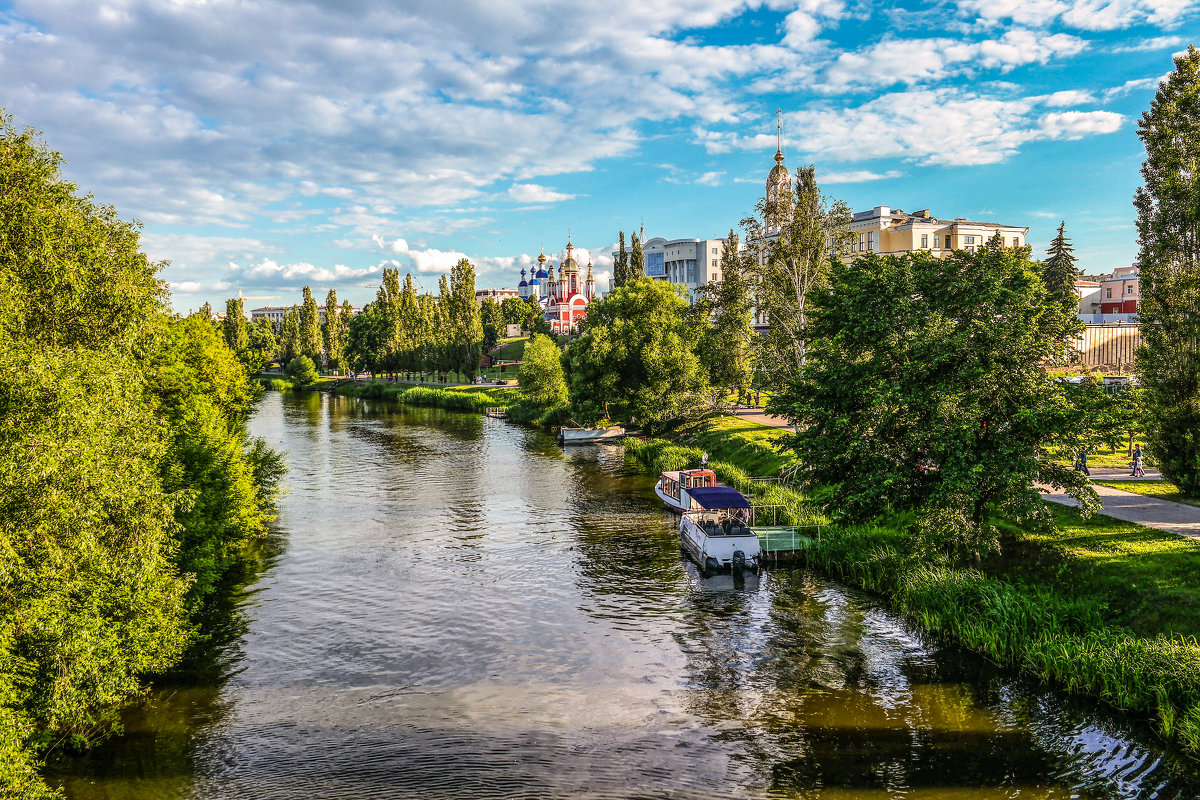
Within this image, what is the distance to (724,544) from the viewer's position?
102 ft

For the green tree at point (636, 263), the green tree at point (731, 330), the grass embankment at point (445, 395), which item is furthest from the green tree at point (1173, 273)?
the grass embankment at point (445, 395)

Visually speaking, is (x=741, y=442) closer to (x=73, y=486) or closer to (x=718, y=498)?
(x=718, y=498)

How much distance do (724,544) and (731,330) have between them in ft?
119

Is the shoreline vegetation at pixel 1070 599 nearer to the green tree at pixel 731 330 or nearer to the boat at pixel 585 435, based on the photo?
the green tree at pixel 731 330

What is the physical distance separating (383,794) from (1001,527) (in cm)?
2281

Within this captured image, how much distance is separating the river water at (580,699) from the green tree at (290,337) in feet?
439

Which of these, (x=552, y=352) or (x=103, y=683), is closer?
(x=103, y=683)

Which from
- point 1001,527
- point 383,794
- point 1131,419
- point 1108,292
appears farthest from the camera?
point 1108,292

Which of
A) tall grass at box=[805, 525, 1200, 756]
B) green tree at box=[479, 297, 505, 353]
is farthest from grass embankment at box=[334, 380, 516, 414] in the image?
tall grass at box=[805, 525, 1200, 756]

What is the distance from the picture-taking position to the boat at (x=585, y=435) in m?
68.7

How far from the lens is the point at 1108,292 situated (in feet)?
304

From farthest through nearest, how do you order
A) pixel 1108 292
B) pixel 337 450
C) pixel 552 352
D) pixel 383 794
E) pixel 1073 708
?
1. pixel 1108 292
2. pixel 552 352
3. pixel 337 450
4. pixel 1073 708
5. pixel 383 794

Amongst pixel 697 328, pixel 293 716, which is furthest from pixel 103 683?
pixel 697 328

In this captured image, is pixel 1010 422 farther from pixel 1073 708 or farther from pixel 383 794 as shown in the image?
pixel 383 794
